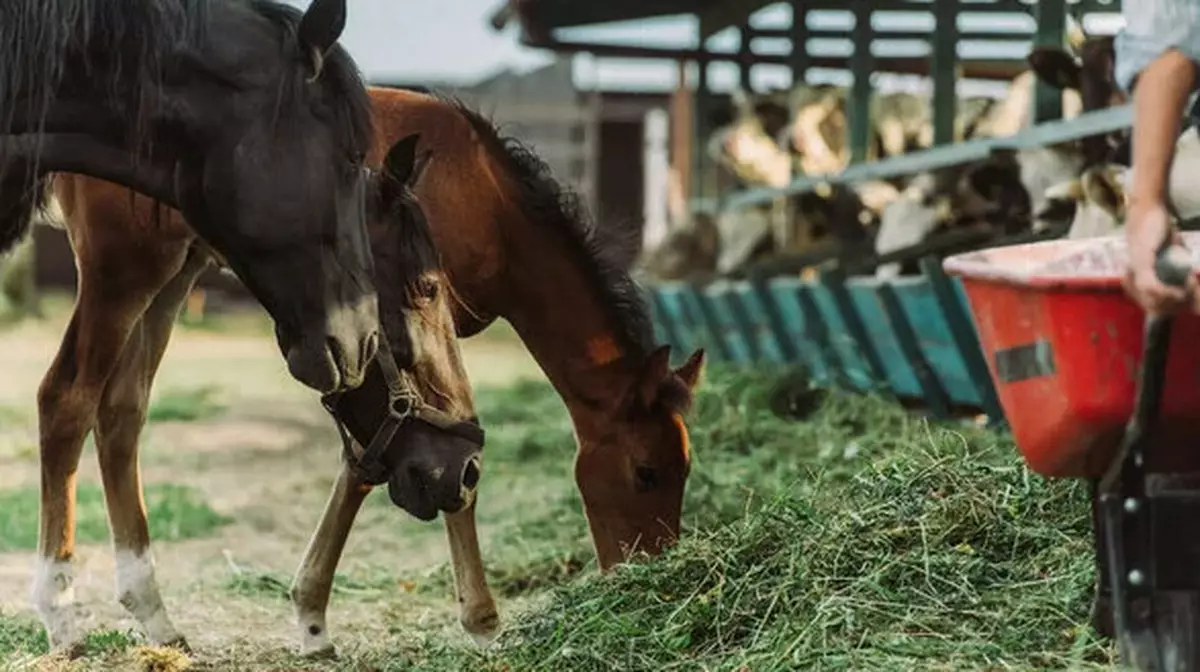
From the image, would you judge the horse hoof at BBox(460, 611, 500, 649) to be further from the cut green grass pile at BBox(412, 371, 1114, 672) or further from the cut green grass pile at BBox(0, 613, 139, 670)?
the cut green grass pile at BBox(0, 613, 139, 670)

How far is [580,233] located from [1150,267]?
9.16 feet

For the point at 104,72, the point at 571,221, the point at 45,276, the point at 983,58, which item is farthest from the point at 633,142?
the point at 104,72

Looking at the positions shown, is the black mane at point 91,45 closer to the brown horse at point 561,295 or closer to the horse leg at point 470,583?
the brown horse at point 561,295

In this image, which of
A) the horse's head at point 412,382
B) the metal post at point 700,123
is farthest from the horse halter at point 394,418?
the metal post at point 700,123

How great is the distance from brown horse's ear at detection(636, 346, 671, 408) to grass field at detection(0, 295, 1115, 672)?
0.42 m

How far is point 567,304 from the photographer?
16.9ft

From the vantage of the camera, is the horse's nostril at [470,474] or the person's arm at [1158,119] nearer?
the person's arm at [1158,119]

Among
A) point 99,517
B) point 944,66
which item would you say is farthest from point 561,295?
point 944,66

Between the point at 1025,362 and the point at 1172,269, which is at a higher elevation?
the point at 1172,269

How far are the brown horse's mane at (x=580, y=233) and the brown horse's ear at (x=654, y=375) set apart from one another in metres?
0.09

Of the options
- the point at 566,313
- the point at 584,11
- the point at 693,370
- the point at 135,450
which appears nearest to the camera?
the point at 135,450

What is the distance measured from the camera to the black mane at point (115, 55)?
342cm

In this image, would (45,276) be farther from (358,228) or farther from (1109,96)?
(358,228)

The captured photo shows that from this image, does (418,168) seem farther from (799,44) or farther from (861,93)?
(799,44)
